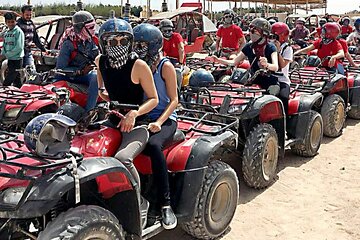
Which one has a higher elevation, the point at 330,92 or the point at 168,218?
the point at 330,92

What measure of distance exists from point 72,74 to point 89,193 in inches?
137

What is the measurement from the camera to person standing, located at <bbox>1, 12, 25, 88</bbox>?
377 inches

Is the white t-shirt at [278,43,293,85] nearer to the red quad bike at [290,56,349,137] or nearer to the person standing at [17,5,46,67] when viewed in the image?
the red quad bike at [290,56,349,137]

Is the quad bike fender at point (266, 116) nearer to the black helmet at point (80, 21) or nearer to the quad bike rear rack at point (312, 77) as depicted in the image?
the quad bike rear rack at point (312, 77)

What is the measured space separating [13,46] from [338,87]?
19.7 feet

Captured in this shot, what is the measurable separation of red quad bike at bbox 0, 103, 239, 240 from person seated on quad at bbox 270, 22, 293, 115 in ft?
6.43

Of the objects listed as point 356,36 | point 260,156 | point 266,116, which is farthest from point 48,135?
point 356,36

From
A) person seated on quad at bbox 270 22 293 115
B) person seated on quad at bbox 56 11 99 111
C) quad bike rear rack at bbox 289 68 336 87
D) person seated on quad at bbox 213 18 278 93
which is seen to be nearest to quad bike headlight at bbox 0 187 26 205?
person seated on quad at bbox 56 11 99 111

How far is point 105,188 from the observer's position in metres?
3.42

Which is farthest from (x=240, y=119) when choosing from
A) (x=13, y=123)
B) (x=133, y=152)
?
(x=13, y=123)

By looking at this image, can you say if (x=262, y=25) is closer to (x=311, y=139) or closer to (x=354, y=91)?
(x=311, y=139)

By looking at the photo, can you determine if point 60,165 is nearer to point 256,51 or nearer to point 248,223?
point 248,223

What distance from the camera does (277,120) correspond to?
6.16 m

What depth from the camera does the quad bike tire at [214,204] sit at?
14.0 feet
